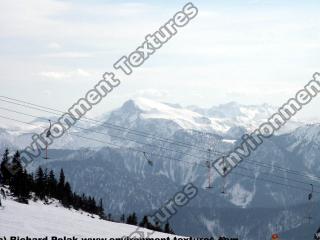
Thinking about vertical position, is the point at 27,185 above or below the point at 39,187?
below

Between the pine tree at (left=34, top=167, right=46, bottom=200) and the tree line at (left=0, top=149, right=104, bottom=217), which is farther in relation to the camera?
the pine tree at (left=34, top=167, right=46, bottom=200)

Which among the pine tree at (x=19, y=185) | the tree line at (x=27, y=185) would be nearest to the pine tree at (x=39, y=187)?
the tree line at (x=27, y=185)

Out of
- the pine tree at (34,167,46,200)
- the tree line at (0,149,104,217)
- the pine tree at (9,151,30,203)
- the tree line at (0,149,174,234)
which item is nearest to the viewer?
the pine tree at (9,151,30,203)

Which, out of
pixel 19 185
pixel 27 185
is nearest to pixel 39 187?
pixel 27 185

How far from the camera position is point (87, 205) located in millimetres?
193000

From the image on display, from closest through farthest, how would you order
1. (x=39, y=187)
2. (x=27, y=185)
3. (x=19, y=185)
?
(x=19, y=185) → (x=27, y=185) → (x=39, y=187)

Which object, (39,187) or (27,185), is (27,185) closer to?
(27,185)

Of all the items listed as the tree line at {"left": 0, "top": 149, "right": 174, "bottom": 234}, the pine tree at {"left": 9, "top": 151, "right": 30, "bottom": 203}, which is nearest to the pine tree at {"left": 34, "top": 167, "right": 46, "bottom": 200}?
the tree line at {"left": 0, "top": 149, "right": 174, "bottom": 234}

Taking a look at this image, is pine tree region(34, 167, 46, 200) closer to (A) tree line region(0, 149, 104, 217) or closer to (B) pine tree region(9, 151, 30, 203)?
(A) tree line region(0, 149, 104, 217)

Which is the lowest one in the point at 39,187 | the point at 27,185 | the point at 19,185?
the point at 19,185

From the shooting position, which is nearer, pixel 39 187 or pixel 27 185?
pixel 27 185

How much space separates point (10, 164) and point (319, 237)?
2700 inches

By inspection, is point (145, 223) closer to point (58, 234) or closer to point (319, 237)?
point (319, 237)

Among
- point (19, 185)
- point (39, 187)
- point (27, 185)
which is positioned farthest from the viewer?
point (39, 187)
